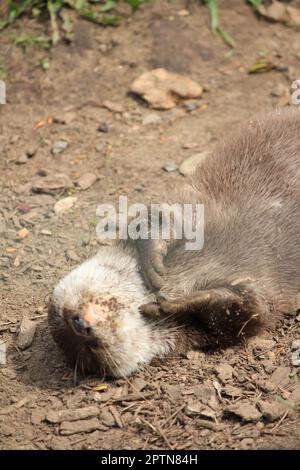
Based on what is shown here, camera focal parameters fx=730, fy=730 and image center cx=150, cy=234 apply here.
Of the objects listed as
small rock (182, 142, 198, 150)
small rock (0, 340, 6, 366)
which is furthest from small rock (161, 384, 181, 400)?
small rock (182, 142, 198, 150)

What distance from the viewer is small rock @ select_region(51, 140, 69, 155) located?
5340mm

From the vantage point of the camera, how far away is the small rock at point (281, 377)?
3.64m

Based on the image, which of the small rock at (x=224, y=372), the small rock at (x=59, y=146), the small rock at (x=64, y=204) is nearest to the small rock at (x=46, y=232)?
the small rock at (x=64, y=204)

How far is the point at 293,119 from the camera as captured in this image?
14.8ft

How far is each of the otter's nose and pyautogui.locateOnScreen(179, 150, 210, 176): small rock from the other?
1.79 meters

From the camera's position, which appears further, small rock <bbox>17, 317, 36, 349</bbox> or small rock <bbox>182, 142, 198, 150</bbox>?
small rock <bbox>182, 142, 198, 150</bbox>

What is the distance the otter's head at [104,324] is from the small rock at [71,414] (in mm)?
275

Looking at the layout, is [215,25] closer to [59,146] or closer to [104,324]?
[59,146]

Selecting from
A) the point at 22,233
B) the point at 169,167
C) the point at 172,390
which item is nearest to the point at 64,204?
the point at 22,233

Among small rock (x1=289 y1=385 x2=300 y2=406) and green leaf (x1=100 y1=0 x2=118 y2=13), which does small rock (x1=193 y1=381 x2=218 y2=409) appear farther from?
green leaf (x1=100 y1=0 x2=118 y2=13)

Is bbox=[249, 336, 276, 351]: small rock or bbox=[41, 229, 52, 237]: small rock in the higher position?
bbox=[41, 229, 52, 237]: small rock

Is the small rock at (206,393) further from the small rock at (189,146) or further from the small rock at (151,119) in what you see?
the small rock at (151,119)

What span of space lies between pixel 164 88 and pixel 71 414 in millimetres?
2979

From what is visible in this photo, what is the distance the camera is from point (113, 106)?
222 inches
